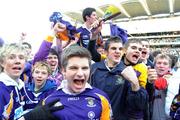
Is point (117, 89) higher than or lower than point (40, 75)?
lower

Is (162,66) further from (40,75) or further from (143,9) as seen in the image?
(143,9)

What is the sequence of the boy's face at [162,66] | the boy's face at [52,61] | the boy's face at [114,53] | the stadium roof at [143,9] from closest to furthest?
the boy's face at [114,53], the boy's face at [162,66], the boy's face at [52,61], the stadium roof at [143,9]

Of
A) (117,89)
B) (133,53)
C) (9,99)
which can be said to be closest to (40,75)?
(9,99)

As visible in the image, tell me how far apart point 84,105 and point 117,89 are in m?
1.01

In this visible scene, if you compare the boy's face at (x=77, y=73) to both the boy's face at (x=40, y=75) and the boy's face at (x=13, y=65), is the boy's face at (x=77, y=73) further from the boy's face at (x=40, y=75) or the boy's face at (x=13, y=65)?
the boy's face at (x=40, y=75)

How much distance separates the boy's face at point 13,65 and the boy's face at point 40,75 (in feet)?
1.77

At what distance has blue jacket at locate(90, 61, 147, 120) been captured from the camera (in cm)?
342

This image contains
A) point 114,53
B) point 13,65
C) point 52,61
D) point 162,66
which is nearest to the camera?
point 13,65

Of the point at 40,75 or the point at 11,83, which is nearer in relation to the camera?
the point at 11,83

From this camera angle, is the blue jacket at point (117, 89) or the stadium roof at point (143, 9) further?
the stadium roof at point (143, 9)

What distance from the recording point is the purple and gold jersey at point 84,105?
242cm

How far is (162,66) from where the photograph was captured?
4.23 metres

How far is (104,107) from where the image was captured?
257cm

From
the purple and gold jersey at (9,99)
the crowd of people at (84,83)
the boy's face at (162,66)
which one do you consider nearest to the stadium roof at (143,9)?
the boy's face at (162,66)
